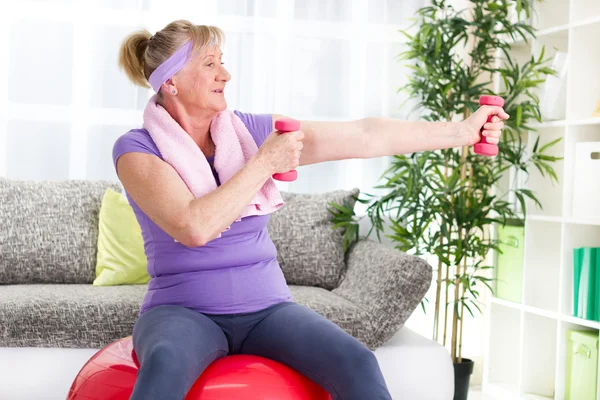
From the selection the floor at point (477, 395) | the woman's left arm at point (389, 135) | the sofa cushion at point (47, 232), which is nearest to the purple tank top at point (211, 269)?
the woman's left arm at point (389, 135)

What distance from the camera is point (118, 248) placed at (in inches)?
119

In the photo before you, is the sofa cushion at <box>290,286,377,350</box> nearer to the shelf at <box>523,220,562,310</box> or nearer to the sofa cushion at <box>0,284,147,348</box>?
the sofa cushion at <box>0,284,147,348</box>

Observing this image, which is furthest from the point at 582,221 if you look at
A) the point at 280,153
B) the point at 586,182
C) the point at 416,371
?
the point at 280,153

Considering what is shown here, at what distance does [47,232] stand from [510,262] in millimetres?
2021

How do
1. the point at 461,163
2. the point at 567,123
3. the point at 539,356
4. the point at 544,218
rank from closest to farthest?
the point at 567,123 → the point at 544,218 → the point at 461,163 → the point at 539,356

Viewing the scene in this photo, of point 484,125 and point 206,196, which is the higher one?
point 484,125

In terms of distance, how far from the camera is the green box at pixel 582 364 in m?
3.01

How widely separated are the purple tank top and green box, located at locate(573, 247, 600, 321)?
1641 mm

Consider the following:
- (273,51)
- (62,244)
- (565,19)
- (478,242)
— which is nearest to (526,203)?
(478,242)

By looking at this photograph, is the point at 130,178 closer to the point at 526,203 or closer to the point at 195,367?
the point at 195,367

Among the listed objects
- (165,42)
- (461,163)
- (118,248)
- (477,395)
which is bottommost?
(477,395)

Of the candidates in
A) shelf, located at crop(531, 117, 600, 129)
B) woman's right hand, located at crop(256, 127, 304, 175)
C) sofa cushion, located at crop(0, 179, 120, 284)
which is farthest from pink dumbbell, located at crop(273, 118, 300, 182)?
shelf, located at crop(531, 117, 600, 129)

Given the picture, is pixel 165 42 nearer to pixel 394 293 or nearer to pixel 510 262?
pixel 394 293

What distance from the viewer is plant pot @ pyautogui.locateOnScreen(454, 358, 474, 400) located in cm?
329
